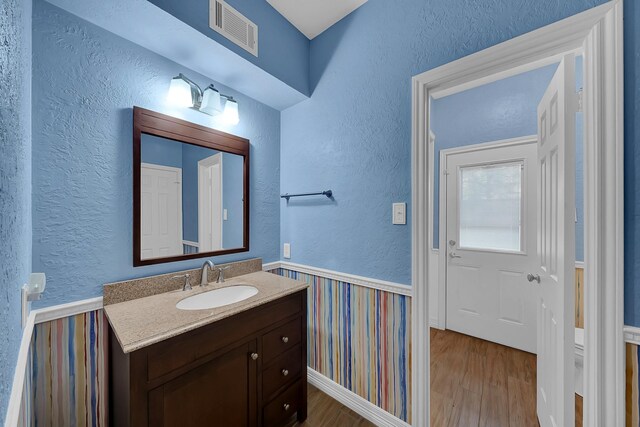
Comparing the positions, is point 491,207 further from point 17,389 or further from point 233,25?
point 17,389

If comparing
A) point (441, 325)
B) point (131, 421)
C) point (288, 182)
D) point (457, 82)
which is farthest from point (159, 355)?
point (441, 325)

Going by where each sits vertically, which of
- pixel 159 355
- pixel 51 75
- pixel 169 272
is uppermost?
pixel 51 75

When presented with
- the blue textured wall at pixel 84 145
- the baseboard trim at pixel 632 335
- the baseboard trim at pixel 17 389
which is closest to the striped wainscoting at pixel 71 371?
the blue textured wall at pixel 84 145

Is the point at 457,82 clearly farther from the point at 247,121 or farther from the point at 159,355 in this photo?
the point at 159,355

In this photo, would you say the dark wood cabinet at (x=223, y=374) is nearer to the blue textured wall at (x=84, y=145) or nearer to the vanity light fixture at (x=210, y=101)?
the blue textured wall at (x=84, y=145)

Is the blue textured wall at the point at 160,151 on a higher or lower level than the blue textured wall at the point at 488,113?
lower

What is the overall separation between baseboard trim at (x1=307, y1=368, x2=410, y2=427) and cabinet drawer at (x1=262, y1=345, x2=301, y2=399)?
15.8 inches

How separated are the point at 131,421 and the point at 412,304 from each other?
4.25 ft

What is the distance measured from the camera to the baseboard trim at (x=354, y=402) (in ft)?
4.94

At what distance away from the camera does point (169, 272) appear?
1484mm

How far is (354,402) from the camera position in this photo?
1.65 meters

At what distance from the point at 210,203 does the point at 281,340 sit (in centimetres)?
96

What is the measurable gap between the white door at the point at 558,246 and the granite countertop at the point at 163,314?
1.24 meters

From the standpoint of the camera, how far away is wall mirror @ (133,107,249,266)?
1375mm
